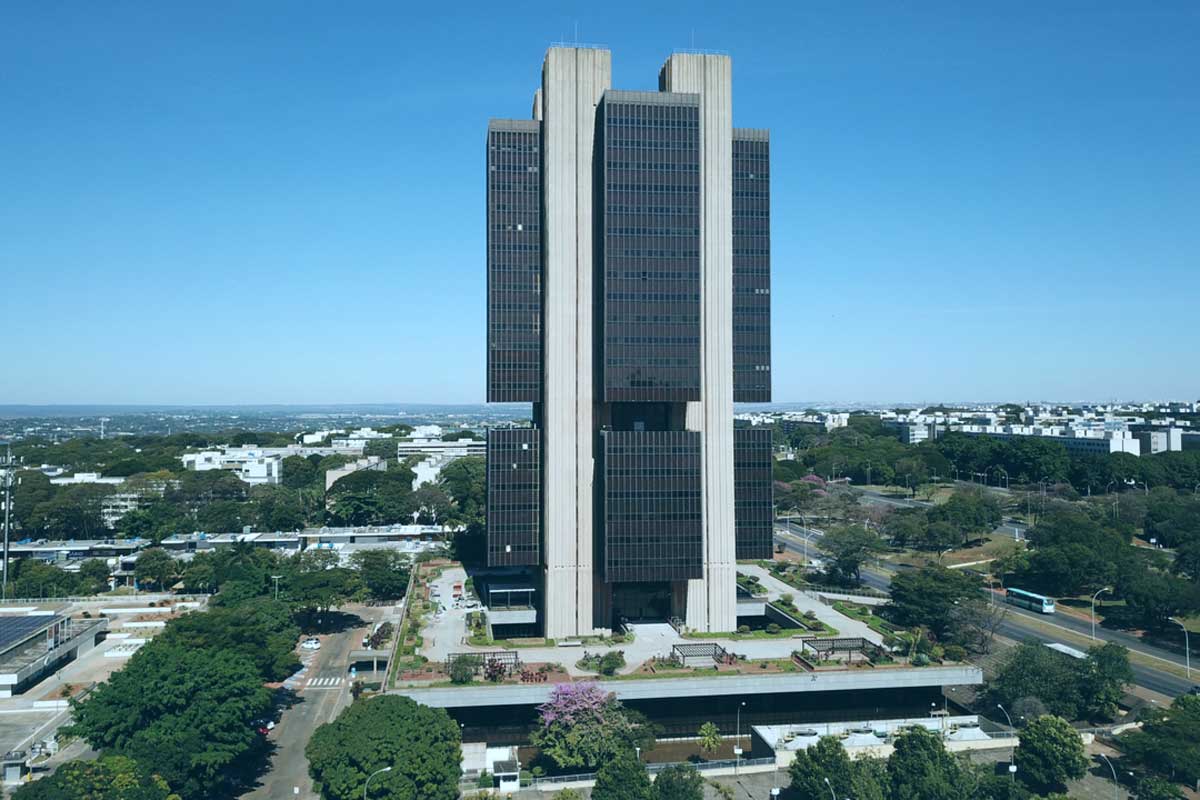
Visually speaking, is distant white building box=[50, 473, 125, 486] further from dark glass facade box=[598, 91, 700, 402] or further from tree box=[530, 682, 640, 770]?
tree box=[530, 682, 640, 770]

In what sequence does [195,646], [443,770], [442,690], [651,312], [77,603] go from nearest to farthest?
1. [443,770]
2. [442,690]
3. [195,646]
4. [651,312]
5. [77,603]

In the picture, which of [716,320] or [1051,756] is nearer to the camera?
[1051,756]

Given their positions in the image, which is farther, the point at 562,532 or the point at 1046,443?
the point at 1046,443

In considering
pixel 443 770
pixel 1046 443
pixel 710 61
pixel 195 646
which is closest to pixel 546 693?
pixel 443 770

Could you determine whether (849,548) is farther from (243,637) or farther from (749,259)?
(243,637)

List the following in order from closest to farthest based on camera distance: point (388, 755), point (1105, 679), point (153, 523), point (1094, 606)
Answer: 1. point (388, 755)
2. point (1105, 679)
3. point (1094, 606)
4. point (153, 523)

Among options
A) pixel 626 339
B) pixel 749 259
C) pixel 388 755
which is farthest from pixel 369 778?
pixel 749 259

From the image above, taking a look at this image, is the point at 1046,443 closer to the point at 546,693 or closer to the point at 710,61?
the point at 710,61
